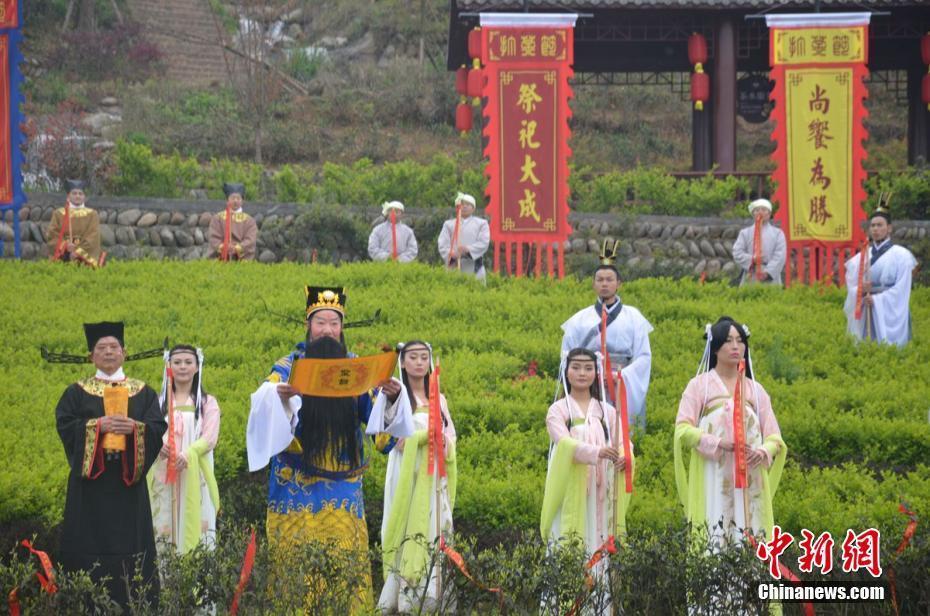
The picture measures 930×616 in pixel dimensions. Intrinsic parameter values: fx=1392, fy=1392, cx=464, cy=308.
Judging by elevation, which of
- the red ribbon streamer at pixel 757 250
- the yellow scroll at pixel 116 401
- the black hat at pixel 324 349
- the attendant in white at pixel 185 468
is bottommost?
the attendant in white at pixel 185 468

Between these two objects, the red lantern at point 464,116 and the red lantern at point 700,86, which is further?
the red lantern at point 464,116

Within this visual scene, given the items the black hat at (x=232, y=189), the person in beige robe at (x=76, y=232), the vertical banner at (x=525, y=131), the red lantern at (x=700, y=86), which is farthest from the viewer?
the red lantern at (x=700, y=86)

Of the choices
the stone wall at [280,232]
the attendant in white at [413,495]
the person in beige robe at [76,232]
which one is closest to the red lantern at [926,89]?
the stone wall at [280,232]

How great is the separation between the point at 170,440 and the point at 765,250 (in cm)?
905

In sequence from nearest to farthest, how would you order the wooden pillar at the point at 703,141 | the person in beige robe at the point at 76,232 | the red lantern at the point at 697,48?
the person in beige robe at the point at 76,232
the red lantern at the point at 697,48
the wooden pillar at the point at 703,141

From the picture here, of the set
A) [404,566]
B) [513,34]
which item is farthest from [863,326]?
[404,566]

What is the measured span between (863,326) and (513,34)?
5331 millimetres

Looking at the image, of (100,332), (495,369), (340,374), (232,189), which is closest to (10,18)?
(232,189)

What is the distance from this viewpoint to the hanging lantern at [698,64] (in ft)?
64.4

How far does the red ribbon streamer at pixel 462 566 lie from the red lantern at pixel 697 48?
14088mm

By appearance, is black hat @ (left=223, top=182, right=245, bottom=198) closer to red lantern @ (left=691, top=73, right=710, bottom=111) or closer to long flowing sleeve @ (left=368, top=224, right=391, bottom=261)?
long flowing sleeve @ (left=368, top=224, right=391, bottom=261)

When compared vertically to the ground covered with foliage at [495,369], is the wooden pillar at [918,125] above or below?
above

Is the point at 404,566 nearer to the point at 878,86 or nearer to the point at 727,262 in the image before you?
the point at 727,262

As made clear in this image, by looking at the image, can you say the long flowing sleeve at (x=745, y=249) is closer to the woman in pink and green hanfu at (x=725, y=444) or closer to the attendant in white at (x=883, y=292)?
the attendant in white at (x=883, y=292)
